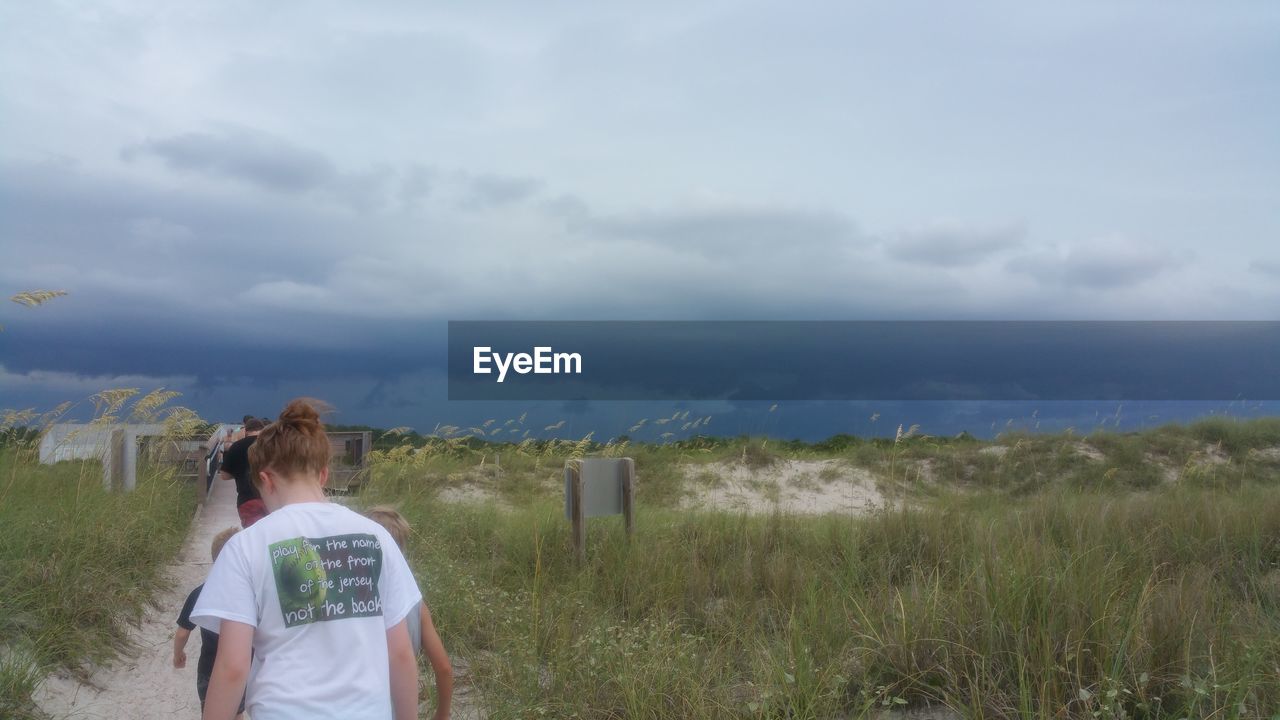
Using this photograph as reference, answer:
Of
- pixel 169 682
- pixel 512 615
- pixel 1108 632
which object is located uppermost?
pixel 1108 632

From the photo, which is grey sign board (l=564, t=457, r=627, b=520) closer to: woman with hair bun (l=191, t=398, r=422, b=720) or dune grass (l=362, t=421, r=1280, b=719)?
dune grass (l=362, t=421, r=1280, b=719)

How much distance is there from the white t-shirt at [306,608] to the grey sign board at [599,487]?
5.82 meters

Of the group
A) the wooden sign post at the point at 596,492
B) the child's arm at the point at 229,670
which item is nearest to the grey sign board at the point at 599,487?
the wooden sign post at the point at 596,492

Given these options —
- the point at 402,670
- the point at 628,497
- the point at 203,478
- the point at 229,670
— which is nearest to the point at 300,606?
the point at 229,670

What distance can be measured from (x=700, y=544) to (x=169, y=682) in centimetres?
443

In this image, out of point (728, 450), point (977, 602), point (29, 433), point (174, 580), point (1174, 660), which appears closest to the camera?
point (1174, 660)

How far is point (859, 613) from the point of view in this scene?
5.72 m

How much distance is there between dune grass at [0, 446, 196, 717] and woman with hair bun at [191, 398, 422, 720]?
13.5 ft

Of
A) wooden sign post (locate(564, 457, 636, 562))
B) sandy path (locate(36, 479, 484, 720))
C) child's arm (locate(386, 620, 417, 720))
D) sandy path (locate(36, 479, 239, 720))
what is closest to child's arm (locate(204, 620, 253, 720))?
child's arm (locate(386, 620, 417, 720))

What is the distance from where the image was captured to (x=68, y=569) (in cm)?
709

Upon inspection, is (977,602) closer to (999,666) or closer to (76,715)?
(999,666)

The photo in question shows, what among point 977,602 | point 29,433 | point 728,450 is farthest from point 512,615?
point 728,450

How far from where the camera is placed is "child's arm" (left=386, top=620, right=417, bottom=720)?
9.39ft

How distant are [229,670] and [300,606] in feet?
0.80
